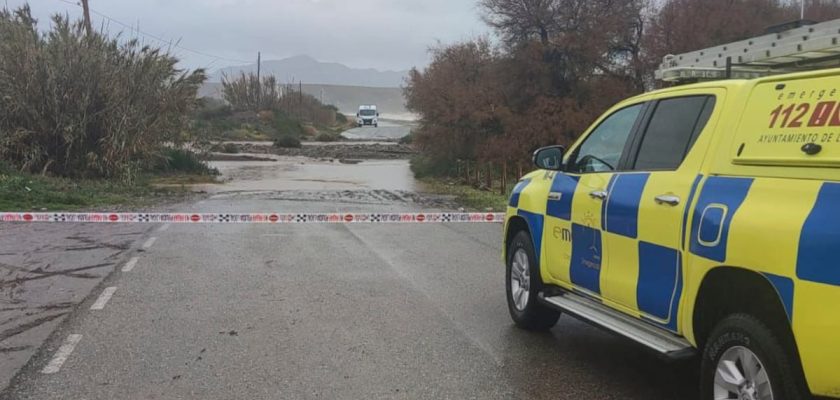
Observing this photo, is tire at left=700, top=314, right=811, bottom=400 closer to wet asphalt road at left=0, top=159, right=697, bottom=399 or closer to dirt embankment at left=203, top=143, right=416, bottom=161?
wet asphalt road at left=0, top=159, right=697, bottom=399

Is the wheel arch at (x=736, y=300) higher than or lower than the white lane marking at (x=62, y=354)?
higher

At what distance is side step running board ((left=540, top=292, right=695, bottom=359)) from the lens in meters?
4.12

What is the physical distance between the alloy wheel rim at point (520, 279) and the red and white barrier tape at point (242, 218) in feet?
23.3

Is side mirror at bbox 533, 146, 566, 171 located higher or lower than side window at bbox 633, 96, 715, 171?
lower

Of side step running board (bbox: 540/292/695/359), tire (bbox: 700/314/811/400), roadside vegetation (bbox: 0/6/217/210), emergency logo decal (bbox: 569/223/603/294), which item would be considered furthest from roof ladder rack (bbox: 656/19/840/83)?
roadside vegetation (bbox: 0/6/217/210)

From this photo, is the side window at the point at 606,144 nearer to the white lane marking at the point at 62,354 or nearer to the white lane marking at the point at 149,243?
the white lane marking at the point at 62,354

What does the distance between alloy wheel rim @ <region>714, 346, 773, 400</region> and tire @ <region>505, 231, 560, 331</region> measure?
2174 mm

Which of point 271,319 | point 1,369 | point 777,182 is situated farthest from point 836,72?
point 1,369

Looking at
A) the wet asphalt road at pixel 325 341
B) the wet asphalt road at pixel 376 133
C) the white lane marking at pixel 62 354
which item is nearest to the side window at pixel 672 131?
the wet asphalt road at pixel 325 341

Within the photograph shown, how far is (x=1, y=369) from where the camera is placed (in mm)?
5059

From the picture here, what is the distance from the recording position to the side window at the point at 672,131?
431 centimetres

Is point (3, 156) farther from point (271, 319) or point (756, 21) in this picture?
point (756, 21)

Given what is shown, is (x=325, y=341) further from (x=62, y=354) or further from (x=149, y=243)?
(x=149, y=243)

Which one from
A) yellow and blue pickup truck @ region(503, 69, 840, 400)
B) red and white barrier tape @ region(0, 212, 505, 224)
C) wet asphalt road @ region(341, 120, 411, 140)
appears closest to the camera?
yellow and blue pickup truck @ region(503, 69, 840, 400)
